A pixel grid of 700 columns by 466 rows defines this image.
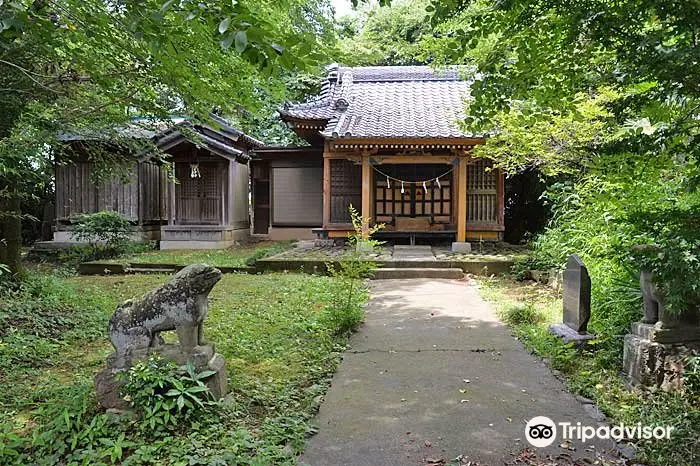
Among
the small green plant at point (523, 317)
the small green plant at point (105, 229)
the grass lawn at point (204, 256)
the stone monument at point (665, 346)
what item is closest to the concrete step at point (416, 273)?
the grass lawn at point (204, 256)

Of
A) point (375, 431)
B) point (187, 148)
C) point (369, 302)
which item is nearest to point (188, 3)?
point (375, 431)

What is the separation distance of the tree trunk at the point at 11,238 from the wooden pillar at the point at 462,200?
964cm

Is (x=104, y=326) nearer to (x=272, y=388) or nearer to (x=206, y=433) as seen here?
(x=272, y=388)

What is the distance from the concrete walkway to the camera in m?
3.08

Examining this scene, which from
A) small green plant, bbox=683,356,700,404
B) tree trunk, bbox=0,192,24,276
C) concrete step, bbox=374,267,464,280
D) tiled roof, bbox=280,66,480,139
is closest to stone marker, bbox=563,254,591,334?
small green plant, bbox=683,356,700,404

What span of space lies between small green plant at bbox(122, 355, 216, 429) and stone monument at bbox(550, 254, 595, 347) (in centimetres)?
361

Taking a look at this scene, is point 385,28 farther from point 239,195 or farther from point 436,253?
point 436,253

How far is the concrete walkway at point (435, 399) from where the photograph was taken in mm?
3082

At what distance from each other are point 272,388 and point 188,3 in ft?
9.46

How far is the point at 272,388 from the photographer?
13.4ft

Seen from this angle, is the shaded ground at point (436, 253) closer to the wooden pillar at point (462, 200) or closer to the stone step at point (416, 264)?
the stone step at point (416, 264)

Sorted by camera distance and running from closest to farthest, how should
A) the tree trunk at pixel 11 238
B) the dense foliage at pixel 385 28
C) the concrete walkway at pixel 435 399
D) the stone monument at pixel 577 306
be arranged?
1. the concrete walkway at pixel 435 399
2. the stone monument at pixel 577 306
3. the tree trunk at pixel 11 238
4. the dense foliage at pixel 385 28

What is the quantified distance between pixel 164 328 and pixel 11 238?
229 inches

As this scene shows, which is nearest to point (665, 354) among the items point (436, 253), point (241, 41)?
point (241, 41)
